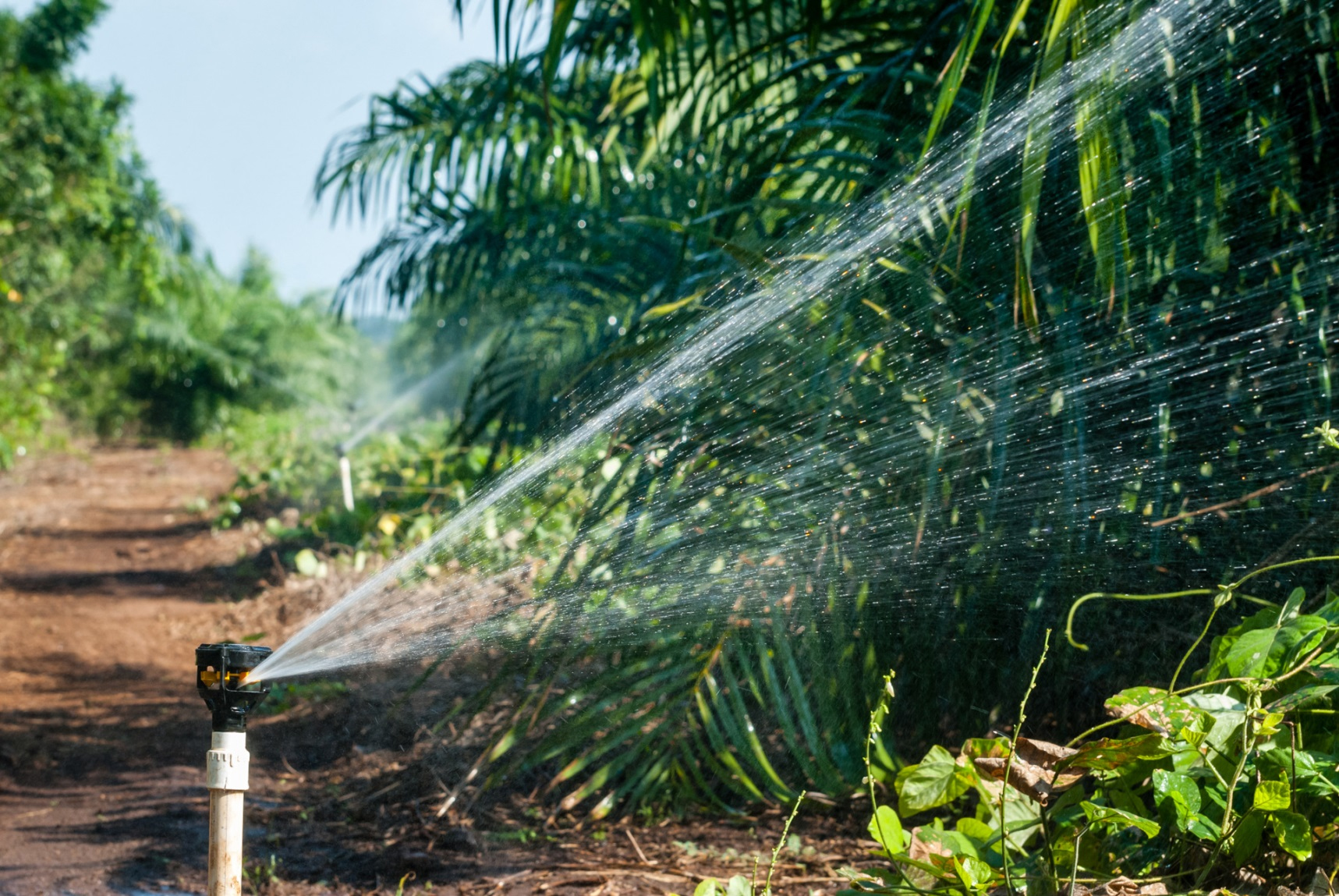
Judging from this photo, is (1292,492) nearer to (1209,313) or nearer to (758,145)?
(1209,313)

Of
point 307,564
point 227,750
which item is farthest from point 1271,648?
point 307,564

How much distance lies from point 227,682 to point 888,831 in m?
0.92

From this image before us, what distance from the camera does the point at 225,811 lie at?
139 cm

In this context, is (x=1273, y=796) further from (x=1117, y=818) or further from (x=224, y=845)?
(x=224, y=845)

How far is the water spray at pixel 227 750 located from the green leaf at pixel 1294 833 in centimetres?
129

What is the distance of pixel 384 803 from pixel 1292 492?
203 centimetres

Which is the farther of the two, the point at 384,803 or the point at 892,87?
the point at 384,803

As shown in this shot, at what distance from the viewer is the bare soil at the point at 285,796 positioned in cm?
205

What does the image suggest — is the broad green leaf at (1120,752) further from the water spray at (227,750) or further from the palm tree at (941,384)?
the water spray at (227,750)

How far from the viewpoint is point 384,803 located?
2518mm

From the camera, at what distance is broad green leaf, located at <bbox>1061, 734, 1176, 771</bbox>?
4.21 ft

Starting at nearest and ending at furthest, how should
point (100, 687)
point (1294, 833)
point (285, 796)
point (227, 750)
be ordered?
point (1294, 833)
point (227, 750)
point (285, 796)
point (100, 687)

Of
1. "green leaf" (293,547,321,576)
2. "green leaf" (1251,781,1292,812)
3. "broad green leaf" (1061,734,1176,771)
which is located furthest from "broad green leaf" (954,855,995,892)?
"green leaf" (293,547,321,576)

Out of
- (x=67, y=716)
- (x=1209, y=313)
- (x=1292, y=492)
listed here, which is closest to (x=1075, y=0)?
(x=1209, y=313)
